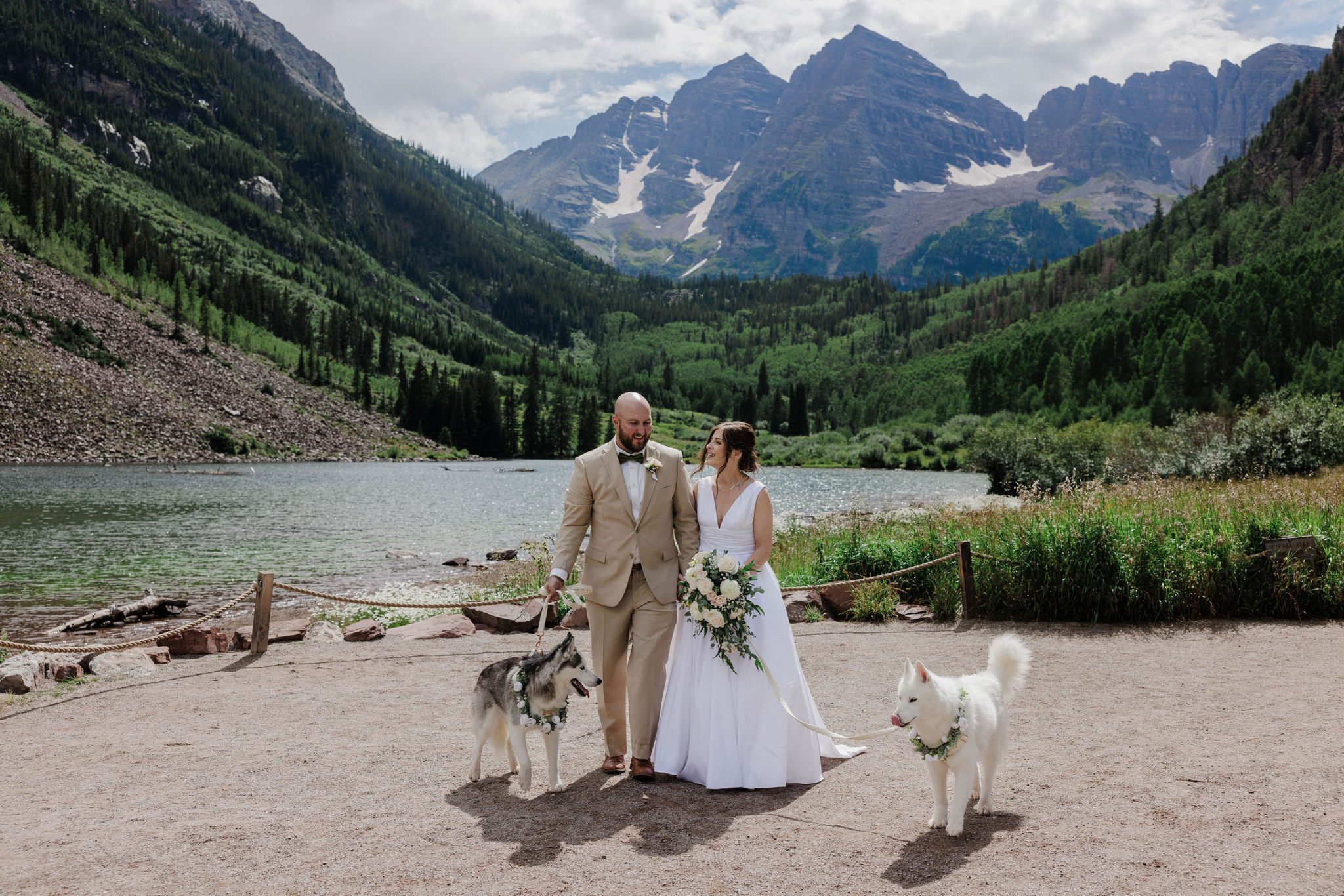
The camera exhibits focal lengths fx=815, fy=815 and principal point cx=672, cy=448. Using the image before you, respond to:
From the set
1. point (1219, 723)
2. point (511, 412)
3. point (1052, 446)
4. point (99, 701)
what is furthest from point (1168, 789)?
point (511, 412)

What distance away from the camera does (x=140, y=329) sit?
98.5 meters

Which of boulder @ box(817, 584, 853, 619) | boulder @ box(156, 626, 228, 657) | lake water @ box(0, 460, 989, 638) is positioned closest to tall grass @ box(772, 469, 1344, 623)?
boulder @ box(817, 584, 853, 619)

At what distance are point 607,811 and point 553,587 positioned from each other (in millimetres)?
1774

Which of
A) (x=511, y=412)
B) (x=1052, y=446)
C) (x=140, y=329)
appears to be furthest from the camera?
(x=511, y=412)

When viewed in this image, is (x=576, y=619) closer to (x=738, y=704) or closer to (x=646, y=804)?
(x=738, y=704)

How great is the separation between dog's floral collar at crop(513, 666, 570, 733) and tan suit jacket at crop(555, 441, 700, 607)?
869mm

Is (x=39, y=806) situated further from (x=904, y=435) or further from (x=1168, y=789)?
(x=904, y=435)

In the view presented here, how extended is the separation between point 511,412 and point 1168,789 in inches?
5644

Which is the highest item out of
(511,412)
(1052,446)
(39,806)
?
(511,412)

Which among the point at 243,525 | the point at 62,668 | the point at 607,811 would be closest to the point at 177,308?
the point at 243,525

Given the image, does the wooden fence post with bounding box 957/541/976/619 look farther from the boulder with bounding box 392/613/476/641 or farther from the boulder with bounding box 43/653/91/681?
the boulder with bounding box 43/653/91/681

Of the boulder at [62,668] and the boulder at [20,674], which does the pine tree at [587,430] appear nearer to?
the boulder at [62,668]

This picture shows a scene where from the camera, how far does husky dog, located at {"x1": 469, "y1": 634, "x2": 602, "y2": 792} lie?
6484 millimetres

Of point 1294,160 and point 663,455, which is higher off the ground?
point 1294,160
